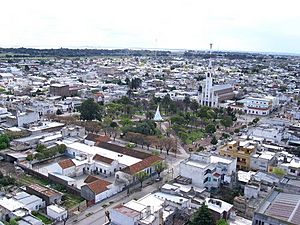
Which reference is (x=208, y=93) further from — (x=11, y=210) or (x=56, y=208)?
(x=11, y=210)

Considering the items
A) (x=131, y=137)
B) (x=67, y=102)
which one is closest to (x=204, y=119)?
(x=131, y=137)

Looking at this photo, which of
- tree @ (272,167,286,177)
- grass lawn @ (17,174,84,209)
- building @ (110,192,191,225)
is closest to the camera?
building @ (110,192,191,225)

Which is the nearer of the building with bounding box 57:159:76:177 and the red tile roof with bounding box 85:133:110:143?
the building with bounding box 57:159:76:177

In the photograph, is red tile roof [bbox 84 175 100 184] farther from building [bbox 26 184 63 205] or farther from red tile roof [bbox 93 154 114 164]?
building [bbox 26 184 63 205]

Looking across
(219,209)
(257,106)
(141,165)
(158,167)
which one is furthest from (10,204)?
(257,106)

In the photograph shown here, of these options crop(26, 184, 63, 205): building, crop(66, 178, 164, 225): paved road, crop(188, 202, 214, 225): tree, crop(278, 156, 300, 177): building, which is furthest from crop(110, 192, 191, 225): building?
crop(278, 156, 300, 177): building

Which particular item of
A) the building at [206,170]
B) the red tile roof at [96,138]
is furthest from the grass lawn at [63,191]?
the red tile roof at [96,138]

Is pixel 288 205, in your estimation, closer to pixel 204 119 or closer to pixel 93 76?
pixel 204 119

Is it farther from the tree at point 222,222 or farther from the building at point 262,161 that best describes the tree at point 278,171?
the tree at point 222,222
